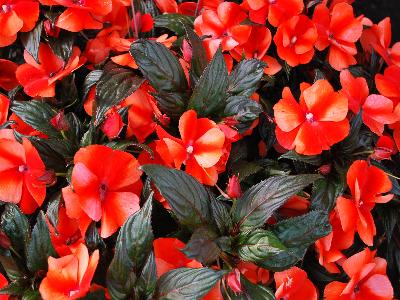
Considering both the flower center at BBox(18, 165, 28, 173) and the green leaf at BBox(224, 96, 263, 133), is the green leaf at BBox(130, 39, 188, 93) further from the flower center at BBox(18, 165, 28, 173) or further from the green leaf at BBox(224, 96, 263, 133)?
the flower center at BBox(18, 165, 28, 173)

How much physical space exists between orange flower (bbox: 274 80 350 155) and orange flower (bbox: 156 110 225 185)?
0.17 metres

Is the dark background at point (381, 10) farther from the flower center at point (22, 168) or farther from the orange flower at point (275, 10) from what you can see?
the flower center at point (22, 168)

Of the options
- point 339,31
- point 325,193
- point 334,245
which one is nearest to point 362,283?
point 334,245

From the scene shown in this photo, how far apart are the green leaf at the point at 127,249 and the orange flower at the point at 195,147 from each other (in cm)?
16

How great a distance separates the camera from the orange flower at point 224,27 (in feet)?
4.61

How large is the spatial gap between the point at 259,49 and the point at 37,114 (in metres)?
0.55

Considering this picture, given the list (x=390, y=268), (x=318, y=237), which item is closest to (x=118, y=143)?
(x=318, y=237)

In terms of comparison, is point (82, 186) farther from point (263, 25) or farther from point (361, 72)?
point (361, 72)

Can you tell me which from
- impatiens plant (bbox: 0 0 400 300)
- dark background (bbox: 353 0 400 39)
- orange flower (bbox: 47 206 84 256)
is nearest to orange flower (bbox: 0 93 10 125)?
impatiens plant (bbox: 0 0 400 300)

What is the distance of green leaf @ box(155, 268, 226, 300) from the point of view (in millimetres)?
1022

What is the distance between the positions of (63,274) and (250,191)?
399mm

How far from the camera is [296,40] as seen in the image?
1.44 metres

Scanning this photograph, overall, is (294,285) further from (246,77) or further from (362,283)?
(246,77)

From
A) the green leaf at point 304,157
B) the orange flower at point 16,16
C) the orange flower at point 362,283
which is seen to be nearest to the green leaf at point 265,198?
the green leaf at point 304,157
